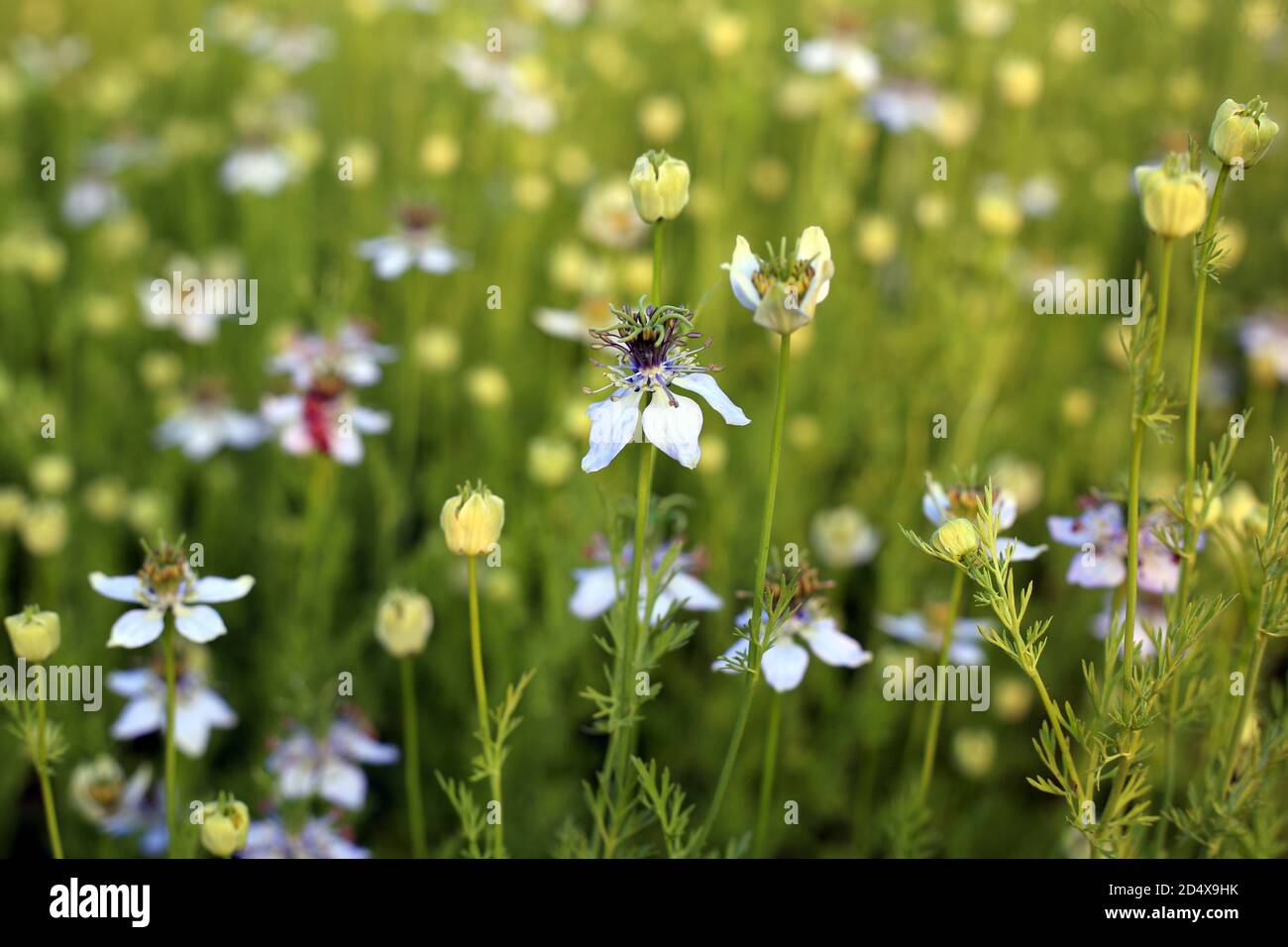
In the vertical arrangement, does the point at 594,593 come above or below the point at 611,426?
below

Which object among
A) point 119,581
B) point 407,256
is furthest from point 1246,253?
point 119,581

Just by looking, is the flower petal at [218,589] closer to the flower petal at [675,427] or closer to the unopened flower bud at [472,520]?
the unopened flower bud at [472,520]

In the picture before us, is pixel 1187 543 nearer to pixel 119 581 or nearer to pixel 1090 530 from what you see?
pixel 1090 530

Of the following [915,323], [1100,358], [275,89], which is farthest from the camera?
[275,89]

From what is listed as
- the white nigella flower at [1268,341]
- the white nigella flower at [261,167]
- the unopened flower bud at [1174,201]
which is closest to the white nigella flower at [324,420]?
the unopened flower bud at [1174,201]

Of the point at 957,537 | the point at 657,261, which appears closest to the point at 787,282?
the point at 657,261

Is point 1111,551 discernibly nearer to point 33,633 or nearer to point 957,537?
point 957,537

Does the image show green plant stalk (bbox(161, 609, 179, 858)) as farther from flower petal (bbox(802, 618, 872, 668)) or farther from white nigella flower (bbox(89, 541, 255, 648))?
flower petal (bbox(802, 618, 872, 668))
